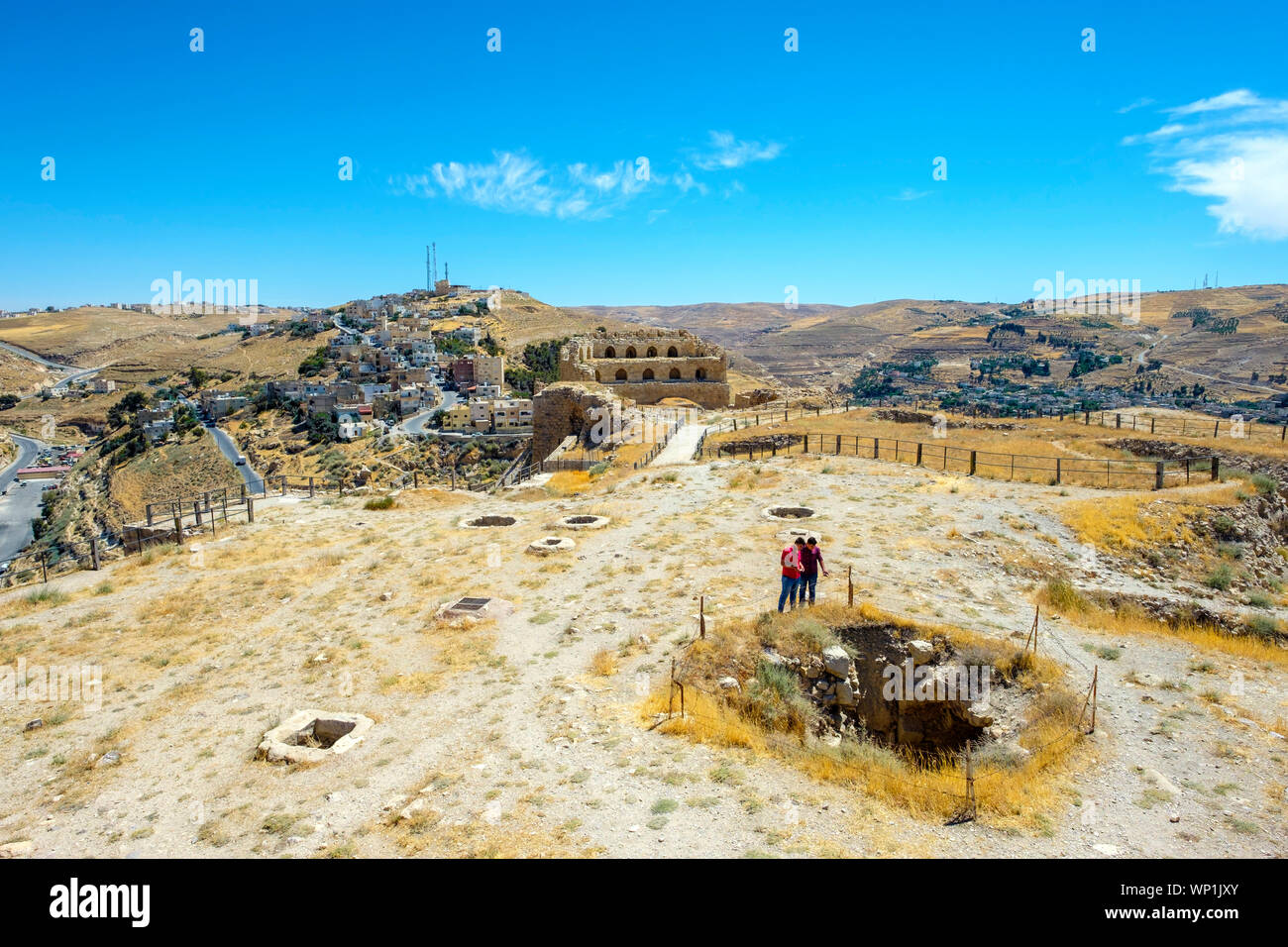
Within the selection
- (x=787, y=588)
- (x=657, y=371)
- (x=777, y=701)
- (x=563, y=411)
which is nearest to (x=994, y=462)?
(x=787, y=588)

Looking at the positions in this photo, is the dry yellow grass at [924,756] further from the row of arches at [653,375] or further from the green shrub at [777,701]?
the row of arches at [653,375]

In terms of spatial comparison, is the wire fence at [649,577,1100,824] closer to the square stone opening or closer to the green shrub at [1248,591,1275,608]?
the square stone opening

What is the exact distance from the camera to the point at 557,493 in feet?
63.6

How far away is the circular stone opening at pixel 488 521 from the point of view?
16016mm

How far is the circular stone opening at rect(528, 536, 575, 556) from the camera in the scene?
13391mm

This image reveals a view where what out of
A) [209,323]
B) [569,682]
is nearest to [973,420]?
[569,682]

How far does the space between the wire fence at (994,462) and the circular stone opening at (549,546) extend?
9.92 m

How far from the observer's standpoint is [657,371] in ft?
→ 126

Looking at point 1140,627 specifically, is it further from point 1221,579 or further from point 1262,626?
point 1221,579

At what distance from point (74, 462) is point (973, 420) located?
96592 millimetres

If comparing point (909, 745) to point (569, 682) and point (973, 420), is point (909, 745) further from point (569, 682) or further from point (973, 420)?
point (973, 420)

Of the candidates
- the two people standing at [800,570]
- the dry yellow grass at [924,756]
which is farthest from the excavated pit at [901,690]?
the two people standing at [800,570]

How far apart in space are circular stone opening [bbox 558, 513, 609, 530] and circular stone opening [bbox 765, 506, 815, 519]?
365 centimetres

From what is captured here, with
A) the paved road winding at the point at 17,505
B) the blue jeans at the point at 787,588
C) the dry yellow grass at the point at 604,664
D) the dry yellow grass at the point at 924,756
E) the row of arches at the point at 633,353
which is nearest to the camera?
the dry yellow grass at the point at 924,756
